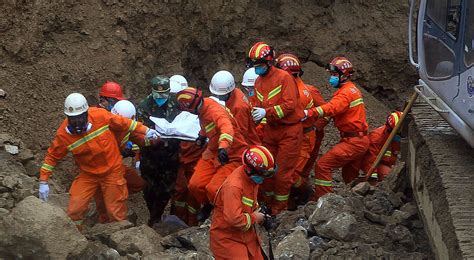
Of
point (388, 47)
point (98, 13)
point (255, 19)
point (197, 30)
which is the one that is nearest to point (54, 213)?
point (98, 13)

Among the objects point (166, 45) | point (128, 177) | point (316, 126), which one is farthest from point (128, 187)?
point (166, 45)

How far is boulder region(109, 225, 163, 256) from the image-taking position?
31.6 feet

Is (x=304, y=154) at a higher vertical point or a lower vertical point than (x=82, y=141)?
lower

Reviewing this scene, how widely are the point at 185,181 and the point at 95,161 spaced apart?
164cm

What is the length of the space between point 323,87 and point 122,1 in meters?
3.91

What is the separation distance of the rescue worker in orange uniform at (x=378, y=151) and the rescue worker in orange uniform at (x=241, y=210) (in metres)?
4.02

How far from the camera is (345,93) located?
39.3 feet

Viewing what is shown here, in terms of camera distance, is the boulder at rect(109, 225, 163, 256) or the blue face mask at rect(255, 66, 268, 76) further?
the blue face mask at rect(255, 66, 268, 76)

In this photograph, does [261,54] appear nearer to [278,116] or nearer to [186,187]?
[278,116]

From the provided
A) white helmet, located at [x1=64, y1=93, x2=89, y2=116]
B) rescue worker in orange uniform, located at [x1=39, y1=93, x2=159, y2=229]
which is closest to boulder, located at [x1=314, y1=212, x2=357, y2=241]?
rescue worker in orange uniform, located at [x1=39, y1=93, x2=159, y2=229]

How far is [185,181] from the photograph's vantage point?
11617 millimetres

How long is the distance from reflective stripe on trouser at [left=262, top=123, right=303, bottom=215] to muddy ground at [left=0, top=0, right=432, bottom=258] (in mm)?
2749

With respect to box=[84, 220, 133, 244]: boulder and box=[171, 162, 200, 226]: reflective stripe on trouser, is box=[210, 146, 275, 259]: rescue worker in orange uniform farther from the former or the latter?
box=[171, 162, 200, 226]: reflective stripe on trouser

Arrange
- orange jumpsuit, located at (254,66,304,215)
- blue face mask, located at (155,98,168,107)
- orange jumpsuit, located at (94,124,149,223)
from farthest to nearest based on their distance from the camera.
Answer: blue face mask, located at (155,98,168,107)
orange jumpsuit, located at (254,66,304,215)
orange jumpsuit, located at (94,124,149,223)
